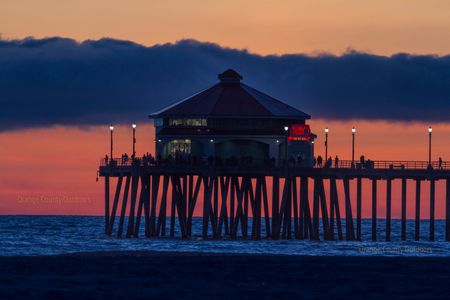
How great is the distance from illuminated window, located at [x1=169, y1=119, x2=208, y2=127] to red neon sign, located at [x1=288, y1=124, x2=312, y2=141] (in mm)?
6398

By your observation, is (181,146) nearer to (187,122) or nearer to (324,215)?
(187,122)

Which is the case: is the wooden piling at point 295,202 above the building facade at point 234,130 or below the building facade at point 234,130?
below

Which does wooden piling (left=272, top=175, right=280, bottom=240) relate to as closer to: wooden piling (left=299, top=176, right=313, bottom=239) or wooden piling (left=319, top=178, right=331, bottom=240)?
wooden piling (left=299, top=176, right=313, bottom=239)

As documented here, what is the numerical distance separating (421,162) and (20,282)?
4859cm

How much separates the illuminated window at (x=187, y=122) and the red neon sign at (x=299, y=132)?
640 centimetres

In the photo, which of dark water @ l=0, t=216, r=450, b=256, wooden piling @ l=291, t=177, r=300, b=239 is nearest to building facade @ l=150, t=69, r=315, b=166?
wooden piling @ l=291, t=177, r=300, b=239

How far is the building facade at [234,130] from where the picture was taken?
119 meters

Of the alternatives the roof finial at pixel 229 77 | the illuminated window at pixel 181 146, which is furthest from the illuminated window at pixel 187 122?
the roof finial at pixel 229 77

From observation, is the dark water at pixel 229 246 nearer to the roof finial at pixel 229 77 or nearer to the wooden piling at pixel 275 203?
the wooden piling at pixel 275 203

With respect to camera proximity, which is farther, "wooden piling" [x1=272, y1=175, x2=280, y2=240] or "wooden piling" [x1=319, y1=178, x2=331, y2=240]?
"wooden piling" [x1=319, y1=178, x2=331, y2=240]

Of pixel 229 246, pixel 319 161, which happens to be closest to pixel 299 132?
pixel 319 161

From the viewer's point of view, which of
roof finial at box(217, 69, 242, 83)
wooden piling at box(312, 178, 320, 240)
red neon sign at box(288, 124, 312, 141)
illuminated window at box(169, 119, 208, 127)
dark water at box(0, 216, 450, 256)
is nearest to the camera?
dark water at box(0, 216, 450, 256)

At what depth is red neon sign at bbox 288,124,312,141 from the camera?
11881 cm

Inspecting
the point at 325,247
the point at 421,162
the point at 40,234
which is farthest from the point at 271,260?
the point at 40,234
